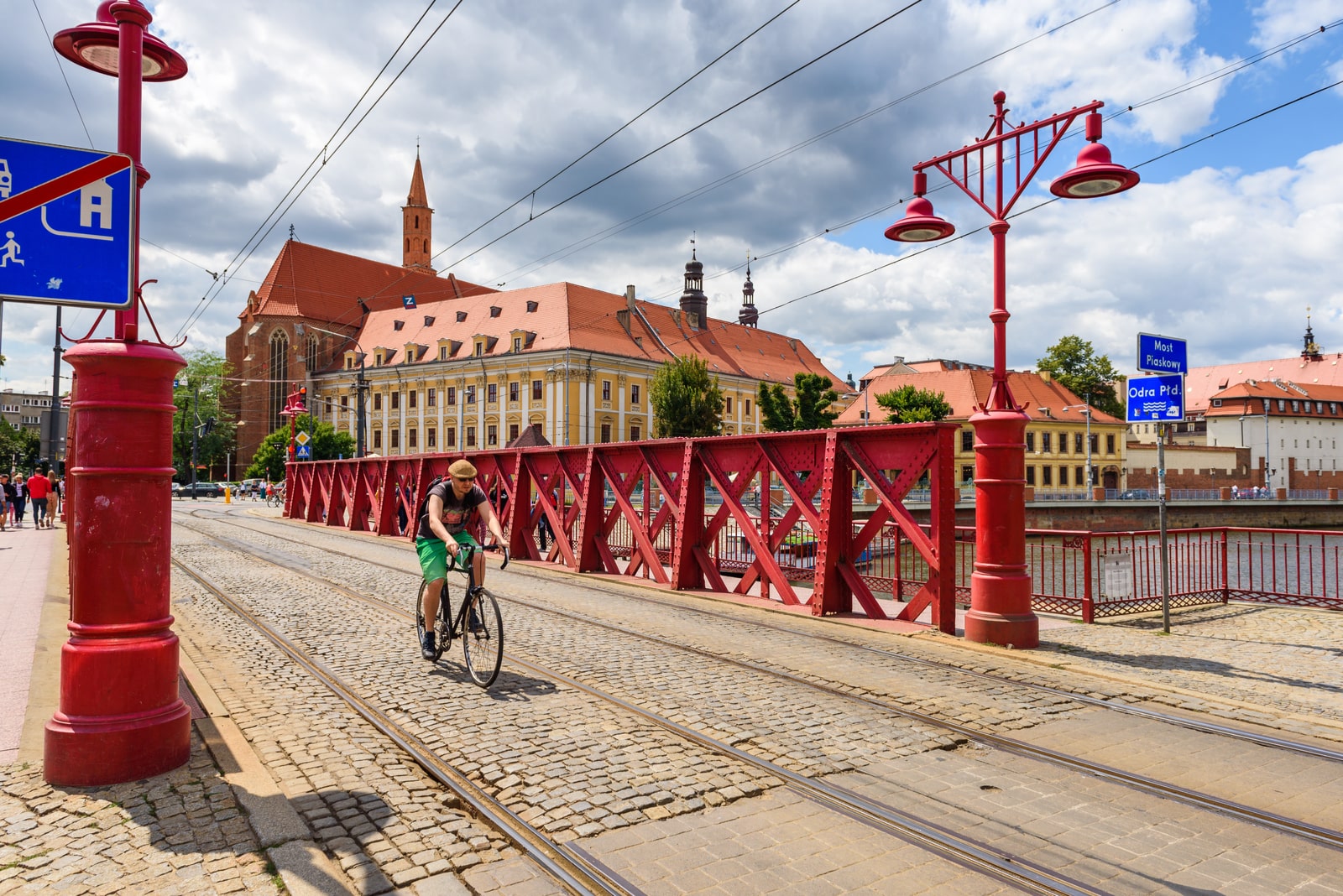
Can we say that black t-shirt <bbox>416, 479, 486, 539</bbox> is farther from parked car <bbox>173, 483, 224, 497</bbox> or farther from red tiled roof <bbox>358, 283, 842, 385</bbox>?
parked car <bbox>173, 483, 224, 497</bbox>

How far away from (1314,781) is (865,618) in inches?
235

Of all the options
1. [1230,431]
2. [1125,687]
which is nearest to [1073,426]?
[1230,431]

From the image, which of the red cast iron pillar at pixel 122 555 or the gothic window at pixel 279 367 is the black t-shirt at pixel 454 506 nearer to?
the red cast iron pillar at pixel 122 555

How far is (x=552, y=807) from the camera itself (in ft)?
13.9

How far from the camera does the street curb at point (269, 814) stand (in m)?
3.49

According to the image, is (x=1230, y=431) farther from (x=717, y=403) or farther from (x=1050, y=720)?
(x=1050, y=720)

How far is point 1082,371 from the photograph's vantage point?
7575 cm

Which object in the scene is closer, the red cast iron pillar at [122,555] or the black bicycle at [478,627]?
the red cast iron pillar at [122,555]

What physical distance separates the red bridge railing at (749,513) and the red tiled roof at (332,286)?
70226 millimetres

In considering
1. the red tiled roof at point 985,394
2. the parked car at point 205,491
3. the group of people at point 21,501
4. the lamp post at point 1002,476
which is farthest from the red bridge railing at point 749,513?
the parked car at point 205,491

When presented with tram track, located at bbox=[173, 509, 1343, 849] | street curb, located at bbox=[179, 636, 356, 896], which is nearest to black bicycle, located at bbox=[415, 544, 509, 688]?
tram track, located at bbox=[173, 509, 1343, 849]

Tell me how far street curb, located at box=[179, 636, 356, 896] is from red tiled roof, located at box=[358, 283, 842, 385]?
61032mm

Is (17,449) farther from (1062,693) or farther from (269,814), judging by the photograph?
(1062,693)

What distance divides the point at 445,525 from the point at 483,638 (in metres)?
0.96
